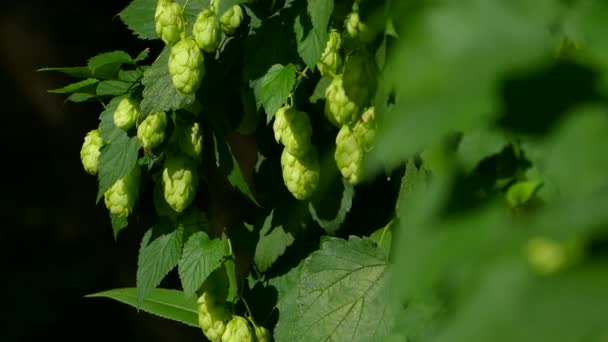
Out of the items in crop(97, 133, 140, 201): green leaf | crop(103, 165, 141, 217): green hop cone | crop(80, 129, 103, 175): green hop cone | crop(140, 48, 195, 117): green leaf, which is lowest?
crop(103, 165, 141, 217): green hop cone

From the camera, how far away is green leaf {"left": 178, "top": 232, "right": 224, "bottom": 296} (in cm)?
182

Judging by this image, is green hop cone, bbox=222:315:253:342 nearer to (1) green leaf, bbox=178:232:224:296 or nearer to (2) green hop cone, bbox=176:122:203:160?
(1) green leaf, bbox=178:232:224:296

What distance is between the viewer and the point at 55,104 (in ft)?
13.5

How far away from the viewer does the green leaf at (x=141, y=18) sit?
1.84m

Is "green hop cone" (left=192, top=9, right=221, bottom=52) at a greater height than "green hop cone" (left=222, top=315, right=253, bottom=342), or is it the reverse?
"green hop cone" (left=192, top=9, right=221, bottom=52)

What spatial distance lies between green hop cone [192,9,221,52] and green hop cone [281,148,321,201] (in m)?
0.19

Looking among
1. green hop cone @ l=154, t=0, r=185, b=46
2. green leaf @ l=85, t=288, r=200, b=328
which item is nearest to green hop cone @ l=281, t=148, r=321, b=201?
green hop cone @ l=154, t=0, r=185, b=46

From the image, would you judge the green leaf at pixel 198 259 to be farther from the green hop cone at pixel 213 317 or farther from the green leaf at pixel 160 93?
the green leaf at pixel 160 93

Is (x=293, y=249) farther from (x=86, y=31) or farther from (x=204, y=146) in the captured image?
(x=86, y=31)

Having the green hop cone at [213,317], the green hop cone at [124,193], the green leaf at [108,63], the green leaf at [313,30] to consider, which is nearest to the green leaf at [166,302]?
the green hop cone at [213,317]

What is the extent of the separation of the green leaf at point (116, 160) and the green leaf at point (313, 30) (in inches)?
13.4

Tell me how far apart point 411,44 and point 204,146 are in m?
1.24

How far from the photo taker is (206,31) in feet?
5.35

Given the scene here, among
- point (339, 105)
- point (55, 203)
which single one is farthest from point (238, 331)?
point (55, 203)
